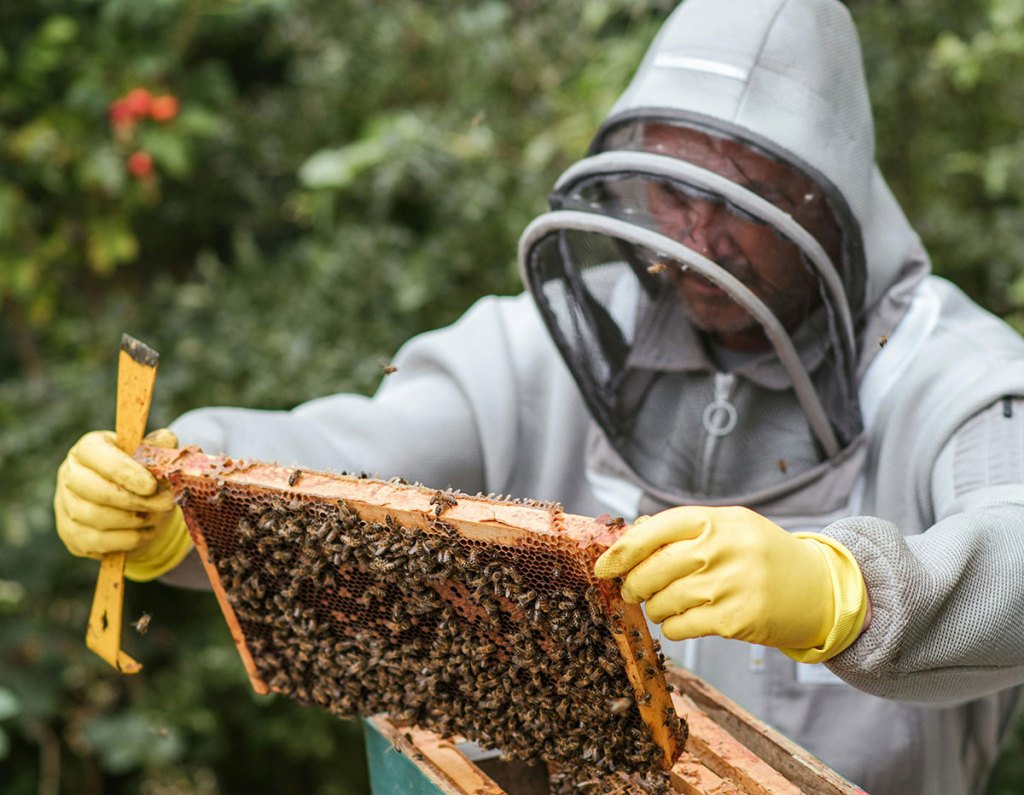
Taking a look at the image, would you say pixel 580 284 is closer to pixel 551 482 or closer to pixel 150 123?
pixel 551 482

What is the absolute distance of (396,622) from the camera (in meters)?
2.06

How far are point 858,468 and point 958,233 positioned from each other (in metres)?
2.64

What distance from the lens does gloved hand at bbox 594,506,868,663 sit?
169 cm

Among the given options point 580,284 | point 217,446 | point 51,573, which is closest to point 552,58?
point 580,284

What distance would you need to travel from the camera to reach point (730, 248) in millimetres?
2389

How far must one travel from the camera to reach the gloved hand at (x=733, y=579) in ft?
5.56

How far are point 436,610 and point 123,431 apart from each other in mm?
851

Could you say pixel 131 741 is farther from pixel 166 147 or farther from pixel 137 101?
pixel 137 101

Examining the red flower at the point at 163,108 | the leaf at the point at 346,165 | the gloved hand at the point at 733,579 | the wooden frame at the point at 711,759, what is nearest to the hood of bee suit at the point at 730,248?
the wooden frame at the point at 711,759

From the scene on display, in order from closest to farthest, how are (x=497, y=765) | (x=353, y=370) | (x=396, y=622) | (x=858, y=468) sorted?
(x=396, y=622) < (x=497, y=765) < (x=858, y=468) < (x=353, y=370)

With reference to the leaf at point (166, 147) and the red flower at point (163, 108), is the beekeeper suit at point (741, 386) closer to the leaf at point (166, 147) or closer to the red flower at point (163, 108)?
the leaf at point (166, 147)

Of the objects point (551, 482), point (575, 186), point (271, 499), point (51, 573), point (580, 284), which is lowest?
point (51, 573)

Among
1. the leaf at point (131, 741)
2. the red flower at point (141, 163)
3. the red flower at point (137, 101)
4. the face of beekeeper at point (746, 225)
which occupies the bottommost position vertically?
the leaf at point (131, 741)

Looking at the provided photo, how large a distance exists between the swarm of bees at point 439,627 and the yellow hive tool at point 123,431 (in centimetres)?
26
